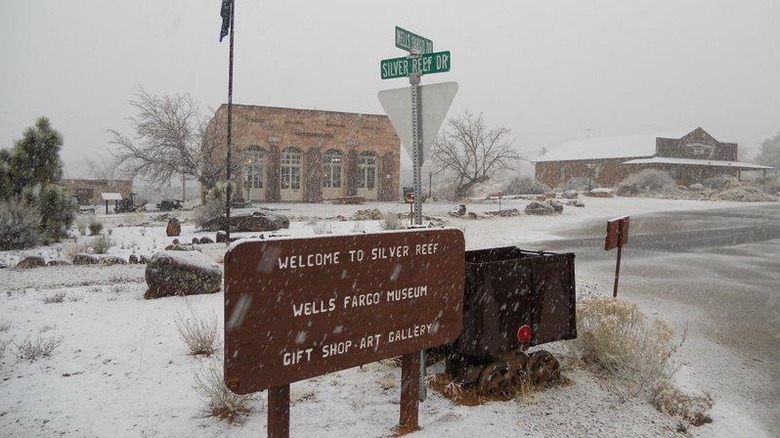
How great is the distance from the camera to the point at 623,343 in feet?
14.5

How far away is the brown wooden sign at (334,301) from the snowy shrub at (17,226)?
533 inches

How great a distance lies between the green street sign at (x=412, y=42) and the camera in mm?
3980

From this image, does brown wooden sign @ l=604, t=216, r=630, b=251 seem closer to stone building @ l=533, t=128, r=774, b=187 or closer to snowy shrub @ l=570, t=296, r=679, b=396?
snowy shrub @ l=570, t=296, r=679, b=396

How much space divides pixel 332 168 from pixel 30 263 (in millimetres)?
29607

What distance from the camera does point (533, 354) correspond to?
4.27 metres

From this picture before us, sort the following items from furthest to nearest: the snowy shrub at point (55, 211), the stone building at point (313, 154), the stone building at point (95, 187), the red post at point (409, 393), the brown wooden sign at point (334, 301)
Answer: the stone building at point (95, 187) → the stone building at point (313, 154) → the snowy shrub at point (55, 211) → the red post at point (409, 393) → the brown wooden sign at point (334, 301)

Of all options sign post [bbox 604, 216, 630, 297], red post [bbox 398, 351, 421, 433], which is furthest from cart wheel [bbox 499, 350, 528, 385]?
sign post [bbox 604, 216, 630, 297]

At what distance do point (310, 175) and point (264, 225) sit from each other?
858 inches

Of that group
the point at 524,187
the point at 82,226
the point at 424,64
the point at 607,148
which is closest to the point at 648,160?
the point at 607,148

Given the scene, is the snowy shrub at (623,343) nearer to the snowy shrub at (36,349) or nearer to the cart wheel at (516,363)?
the cart wheel at (516,363)

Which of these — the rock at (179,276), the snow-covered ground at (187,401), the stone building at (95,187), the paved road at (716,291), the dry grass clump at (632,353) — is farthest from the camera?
the stone building at (95,187)

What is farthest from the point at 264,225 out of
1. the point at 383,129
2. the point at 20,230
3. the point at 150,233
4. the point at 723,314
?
the point at 383,129

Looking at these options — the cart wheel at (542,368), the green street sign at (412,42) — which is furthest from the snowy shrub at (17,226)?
the cart wheel at (542,368)

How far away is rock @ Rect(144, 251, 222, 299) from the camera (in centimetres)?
714
